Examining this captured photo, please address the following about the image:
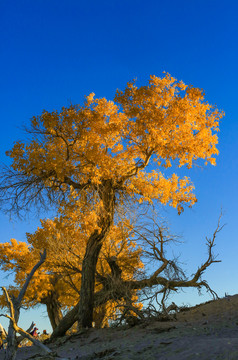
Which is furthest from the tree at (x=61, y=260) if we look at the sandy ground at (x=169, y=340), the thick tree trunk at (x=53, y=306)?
the sandy ground at (x=169, y=340)

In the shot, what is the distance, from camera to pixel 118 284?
11.6 m

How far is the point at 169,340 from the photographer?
6.79 metres

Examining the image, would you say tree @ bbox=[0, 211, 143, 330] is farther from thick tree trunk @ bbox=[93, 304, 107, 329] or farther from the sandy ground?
the sandy ground

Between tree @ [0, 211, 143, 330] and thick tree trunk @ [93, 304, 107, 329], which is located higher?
tree @ [0, 211, 143, 330]

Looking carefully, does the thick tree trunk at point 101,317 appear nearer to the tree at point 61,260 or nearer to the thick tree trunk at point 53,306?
the tree at point 61,260

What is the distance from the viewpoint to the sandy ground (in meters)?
5.45

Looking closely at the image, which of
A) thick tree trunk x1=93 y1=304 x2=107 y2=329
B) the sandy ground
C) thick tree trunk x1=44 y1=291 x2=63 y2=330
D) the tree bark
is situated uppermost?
thick tree trunk x1=44 y1=291 x2=63 y2=330

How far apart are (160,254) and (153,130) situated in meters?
4.53

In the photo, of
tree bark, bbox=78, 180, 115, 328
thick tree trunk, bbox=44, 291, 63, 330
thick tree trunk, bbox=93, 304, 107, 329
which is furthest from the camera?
thick tree trunk, bbox=44, 291, 63, 330

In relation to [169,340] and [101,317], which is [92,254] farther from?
[169,340]

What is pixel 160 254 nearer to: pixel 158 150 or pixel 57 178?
pixel 158 150

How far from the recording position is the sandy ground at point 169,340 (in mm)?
5453

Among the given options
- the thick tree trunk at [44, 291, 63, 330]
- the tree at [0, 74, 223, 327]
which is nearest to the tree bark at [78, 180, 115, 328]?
the tree at [0, 74, 223, 327]

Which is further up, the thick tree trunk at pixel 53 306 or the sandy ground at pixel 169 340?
the thick tree trunk at pixel 53 306
